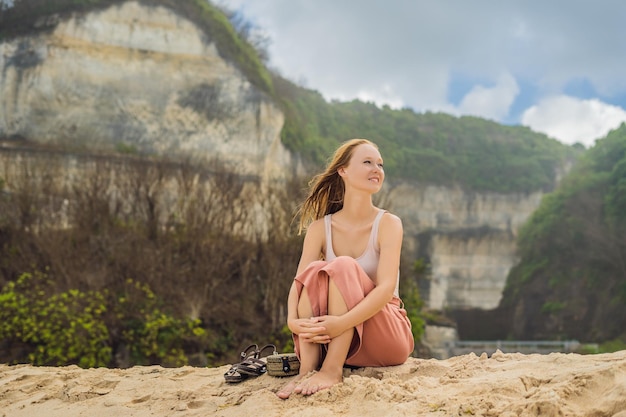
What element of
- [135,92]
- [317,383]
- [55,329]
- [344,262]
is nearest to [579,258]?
[135,92]

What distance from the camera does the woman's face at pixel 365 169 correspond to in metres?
3.81

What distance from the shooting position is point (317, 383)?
3.24 meters

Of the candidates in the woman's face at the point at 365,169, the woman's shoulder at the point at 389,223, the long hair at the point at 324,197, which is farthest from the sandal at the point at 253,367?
the woman's face at the point at 365,169

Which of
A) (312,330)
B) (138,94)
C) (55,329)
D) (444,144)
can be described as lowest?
(55,329)

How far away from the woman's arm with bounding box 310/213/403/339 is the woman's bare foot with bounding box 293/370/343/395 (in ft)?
0.67

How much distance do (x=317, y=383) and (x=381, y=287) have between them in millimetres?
612

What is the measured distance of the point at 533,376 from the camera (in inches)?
117

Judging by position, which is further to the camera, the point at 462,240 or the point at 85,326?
the point at 462,240

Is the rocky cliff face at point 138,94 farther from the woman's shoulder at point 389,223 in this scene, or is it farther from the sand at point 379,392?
the woman's shoulder at point 389,223

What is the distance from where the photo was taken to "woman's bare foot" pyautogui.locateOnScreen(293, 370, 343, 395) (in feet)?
10.5

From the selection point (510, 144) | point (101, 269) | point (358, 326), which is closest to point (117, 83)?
point (101, 269)

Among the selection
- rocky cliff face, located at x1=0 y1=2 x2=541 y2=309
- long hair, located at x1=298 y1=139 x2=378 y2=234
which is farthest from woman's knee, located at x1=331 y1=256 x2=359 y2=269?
rocky cliff face, located at x1=0 y1=2 x2=541 y2=309

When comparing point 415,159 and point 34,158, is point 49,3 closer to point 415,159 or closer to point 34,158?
point 34,158

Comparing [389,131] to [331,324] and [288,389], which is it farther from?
[288,389]
